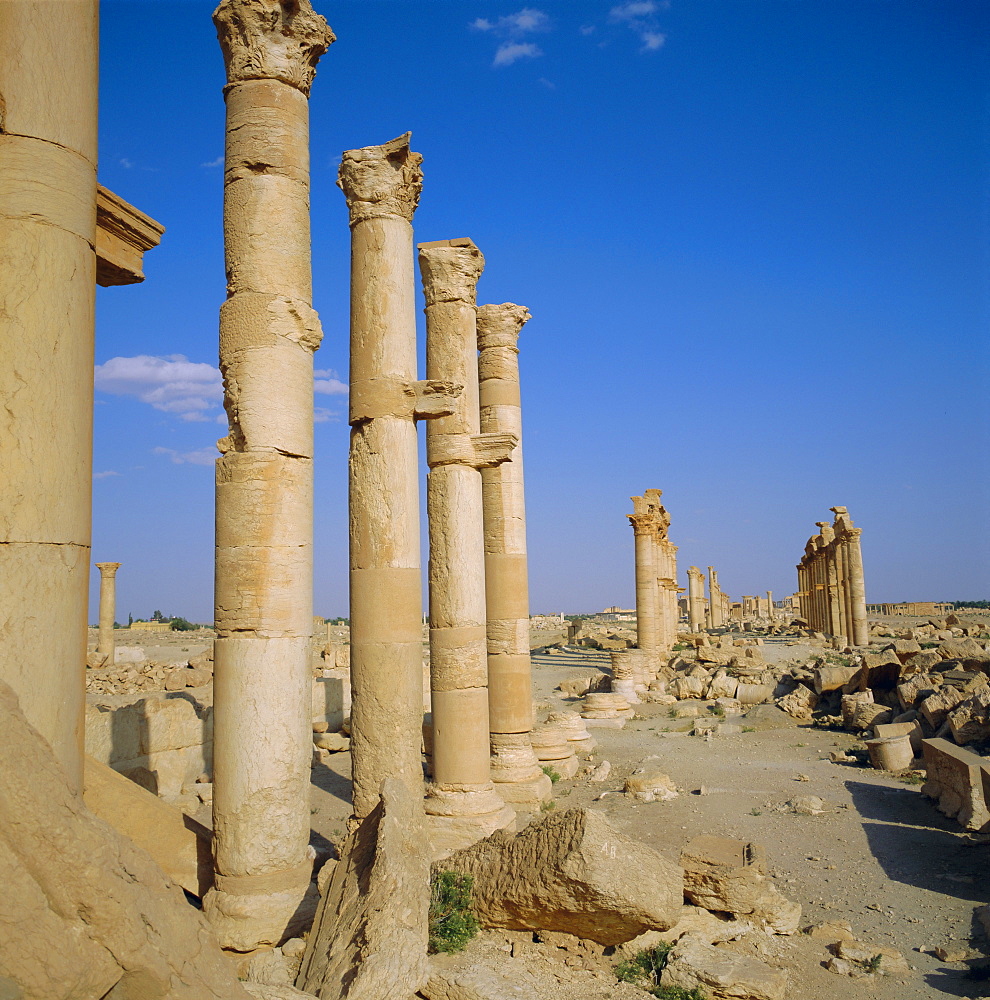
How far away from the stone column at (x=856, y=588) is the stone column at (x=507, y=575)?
2732 cm

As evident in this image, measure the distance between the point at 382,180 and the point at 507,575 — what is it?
21.5 ft

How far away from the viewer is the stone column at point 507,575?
39.9 feet

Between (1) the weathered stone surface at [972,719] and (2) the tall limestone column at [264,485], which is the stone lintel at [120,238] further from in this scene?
(1) the weathered stone surface at [972,719]

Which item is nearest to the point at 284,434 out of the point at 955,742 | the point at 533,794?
the point at 533,794

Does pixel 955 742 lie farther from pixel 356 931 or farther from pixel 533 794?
pixel 356 931

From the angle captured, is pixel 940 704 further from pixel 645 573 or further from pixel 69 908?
pixel 645 573

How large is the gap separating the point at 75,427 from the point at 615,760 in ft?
41.8

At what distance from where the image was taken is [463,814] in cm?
980

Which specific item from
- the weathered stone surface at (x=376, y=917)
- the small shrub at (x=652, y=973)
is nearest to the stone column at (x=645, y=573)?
the small shrub at (x=652, y=973)

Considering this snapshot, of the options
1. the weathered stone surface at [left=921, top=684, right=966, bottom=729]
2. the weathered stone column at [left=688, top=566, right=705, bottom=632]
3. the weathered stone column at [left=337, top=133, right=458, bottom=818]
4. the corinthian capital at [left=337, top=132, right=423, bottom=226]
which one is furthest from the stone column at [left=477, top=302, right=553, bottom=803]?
the weathered stone column at [left=688, top=566, right=705, bottom=632]

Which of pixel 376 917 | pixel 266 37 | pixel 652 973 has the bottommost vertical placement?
pixel 652 973

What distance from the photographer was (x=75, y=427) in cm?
464

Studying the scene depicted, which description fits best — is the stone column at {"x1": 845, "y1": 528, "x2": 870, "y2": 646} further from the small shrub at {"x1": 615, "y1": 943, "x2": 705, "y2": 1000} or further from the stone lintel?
the stone lintel

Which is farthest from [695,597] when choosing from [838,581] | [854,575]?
[854,575]
